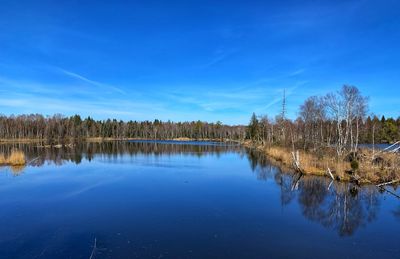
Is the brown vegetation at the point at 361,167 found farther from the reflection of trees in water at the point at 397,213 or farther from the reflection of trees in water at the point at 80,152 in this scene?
the reflection of trees in water at the point at 80,152

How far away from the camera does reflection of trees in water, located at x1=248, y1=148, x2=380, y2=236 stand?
43.0 feet

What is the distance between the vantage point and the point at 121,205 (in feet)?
49.2

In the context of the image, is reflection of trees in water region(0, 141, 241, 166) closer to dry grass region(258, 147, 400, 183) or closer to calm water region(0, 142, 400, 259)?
calm water region(0, 142, 400, 259)

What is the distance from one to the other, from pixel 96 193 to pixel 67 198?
173cm

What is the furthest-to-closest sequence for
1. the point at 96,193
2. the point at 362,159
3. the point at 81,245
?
the point at 362,159, the point at 96,193, the point at 81,245

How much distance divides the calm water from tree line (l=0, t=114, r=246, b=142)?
84.1 m

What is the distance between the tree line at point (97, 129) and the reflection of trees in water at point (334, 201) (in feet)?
287

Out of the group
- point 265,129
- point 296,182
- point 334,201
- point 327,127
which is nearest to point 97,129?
point 265,129

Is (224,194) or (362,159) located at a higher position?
(362,159)

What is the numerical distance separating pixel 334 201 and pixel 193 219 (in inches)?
310

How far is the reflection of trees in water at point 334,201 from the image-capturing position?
43.0 ft

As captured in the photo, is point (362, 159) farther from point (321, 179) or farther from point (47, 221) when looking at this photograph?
point (47, 221)

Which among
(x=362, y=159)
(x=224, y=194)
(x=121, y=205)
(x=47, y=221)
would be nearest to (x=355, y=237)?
(x=224, y=194)

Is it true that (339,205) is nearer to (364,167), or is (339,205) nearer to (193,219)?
(193,219)
